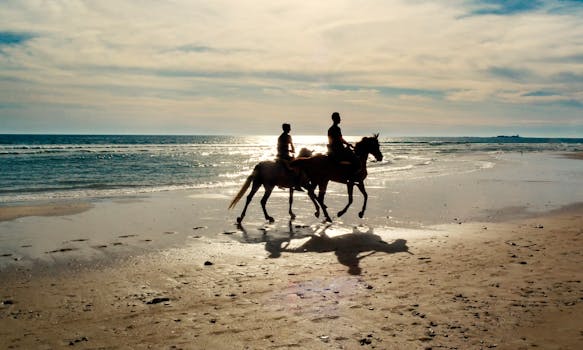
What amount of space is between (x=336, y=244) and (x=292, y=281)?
3038 millimetres

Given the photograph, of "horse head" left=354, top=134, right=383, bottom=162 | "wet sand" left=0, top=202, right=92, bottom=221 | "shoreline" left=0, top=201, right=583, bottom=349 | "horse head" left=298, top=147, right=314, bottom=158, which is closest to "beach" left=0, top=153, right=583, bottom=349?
"shoreline" left=0, top=201, right=583, bottom=349

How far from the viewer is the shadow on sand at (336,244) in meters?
9.04

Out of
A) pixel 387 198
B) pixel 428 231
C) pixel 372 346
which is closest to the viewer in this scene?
pixel 372 346

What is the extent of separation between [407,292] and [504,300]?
1.26 m

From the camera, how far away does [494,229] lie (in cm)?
1144

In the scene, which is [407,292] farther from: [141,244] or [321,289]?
[141,244]

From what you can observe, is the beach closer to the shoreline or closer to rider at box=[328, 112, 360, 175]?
the shoreline

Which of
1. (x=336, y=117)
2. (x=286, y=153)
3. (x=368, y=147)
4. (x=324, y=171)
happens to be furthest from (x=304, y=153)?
(x=368, y=147)

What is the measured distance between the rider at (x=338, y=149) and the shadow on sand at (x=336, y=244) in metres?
2.31

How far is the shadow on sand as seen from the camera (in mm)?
9041

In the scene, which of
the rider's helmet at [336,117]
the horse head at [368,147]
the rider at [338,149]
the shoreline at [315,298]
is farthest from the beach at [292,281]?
the rider's helmet at [336,117]

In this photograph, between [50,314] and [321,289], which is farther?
[321,289]

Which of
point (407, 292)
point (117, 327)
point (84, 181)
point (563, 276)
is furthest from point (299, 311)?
point (84, 181)

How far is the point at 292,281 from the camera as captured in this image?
7.21 meters
